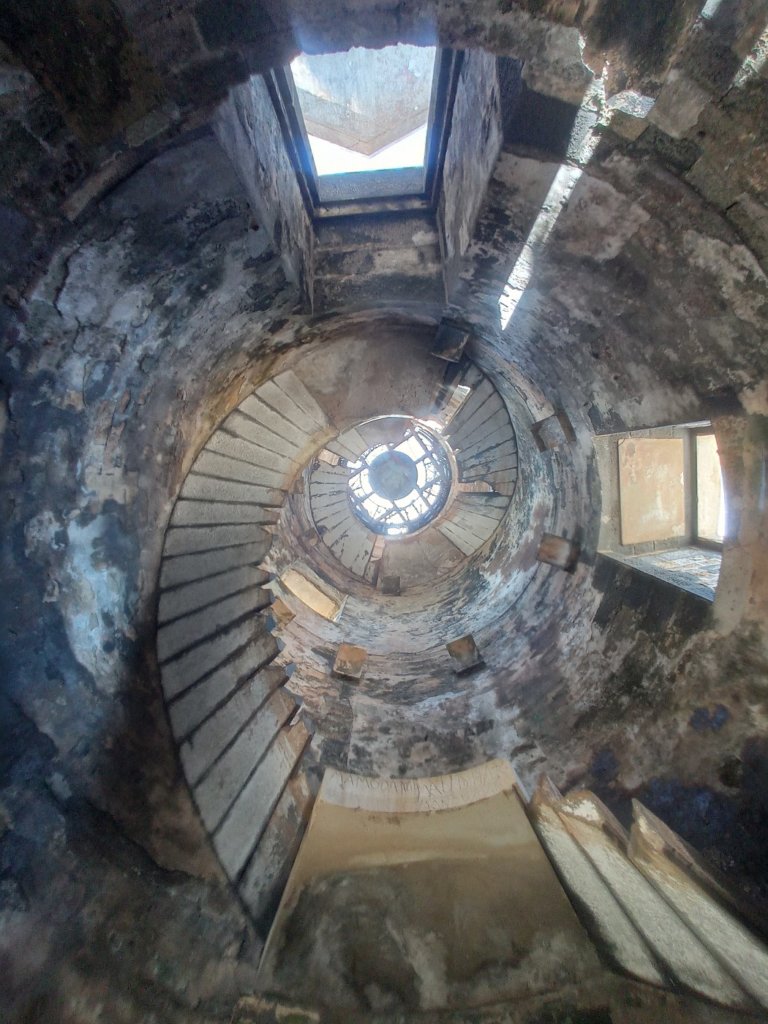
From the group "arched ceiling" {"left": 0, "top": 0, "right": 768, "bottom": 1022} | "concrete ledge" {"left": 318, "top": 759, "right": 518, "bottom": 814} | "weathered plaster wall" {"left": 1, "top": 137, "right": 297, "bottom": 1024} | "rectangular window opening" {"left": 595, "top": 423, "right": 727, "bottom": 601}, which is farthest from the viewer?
"rectangular window opening" {"left": 595, "top": 423, "right": 727, "bottom": 601}

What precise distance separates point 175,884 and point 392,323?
14.3ft

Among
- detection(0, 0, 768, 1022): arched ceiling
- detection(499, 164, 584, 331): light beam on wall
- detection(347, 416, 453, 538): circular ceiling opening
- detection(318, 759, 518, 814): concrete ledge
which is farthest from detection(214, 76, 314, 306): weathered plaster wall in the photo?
detection(347, 416, 453, 538): circular ceiling opening

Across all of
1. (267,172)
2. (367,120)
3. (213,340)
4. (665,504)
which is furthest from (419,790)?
(367,120)

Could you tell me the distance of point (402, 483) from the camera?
988cm

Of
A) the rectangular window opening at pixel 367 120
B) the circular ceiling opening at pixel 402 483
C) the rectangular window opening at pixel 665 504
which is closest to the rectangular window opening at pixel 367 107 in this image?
the rectangular window opening at pixel 367 120

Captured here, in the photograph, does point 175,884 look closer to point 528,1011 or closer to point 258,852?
point 258,852

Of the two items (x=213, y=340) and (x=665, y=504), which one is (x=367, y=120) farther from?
(x=665, y=504)

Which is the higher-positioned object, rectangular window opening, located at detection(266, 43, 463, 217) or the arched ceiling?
rectangular window opening, located at detection(266, 43, 463, 217)

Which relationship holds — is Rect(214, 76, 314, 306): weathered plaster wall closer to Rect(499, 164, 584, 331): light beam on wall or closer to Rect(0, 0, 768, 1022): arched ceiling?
Rect(0, 0, 768, 1022): arched ceiling

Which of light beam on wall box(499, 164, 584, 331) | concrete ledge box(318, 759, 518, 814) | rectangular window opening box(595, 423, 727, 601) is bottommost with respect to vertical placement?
concrete ledge box(318, 759, 518, 814)

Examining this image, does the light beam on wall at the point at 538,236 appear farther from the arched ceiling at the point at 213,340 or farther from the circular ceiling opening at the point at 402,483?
the circular ceiling opening at the point at 402,483

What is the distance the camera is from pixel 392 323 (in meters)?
4.64

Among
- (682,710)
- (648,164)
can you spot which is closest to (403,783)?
(682,710)

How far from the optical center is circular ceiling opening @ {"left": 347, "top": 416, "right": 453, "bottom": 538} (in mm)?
9031
